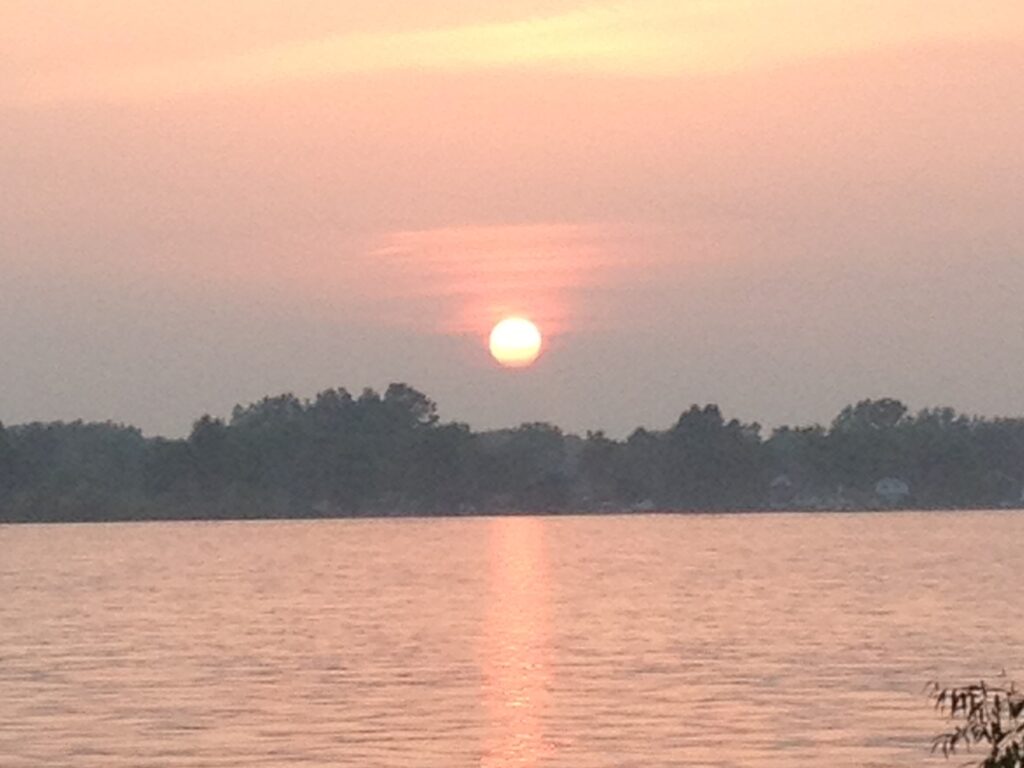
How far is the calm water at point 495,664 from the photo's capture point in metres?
39.3

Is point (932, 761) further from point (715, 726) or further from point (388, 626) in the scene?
point (388, 626)

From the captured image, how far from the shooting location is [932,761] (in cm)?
→ 3597

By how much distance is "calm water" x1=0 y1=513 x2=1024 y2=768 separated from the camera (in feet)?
129

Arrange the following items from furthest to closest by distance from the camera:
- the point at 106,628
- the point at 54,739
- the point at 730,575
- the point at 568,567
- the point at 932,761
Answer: the point at 568,567
the point at 730,575
the point at 106,628
the point at 54,739
the point at 932,761

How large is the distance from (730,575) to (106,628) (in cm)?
4758

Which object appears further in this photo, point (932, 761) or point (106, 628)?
point (106, 628)

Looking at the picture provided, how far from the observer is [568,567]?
129 meters

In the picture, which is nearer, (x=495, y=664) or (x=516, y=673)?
(x=516, y=673)

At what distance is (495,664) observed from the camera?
57500 mm

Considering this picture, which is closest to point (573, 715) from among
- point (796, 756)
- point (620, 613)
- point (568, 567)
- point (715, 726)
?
point (715, 726)

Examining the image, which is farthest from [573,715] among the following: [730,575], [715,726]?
[730,575]

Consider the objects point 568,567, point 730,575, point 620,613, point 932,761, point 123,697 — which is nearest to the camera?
point 932,761

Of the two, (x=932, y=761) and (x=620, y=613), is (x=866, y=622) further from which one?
(x=932, y=761)

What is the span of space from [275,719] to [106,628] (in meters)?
29.2
